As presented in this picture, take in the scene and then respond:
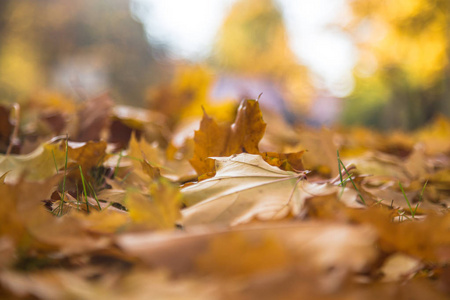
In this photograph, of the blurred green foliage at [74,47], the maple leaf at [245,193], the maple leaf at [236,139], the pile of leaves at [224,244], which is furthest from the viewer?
the blurred green foliage at [74,47]

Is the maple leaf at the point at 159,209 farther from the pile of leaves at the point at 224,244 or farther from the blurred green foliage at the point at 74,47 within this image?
the blurred green foliage at the point at 74,47

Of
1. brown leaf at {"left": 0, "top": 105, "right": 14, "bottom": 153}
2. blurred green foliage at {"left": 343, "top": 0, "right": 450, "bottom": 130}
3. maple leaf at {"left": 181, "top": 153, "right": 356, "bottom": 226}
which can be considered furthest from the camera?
blurred green foliage at {"left": 343, "top": 0, "right": 450, "bottom": 130}

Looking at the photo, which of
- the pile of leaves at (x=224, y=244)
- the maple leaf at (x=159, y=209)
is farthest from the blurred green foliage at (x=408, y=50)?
the maple leaf at (x=159, y=209)

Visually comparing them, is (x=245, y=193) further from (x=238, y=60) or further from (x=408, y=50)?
(x=238, y=60)

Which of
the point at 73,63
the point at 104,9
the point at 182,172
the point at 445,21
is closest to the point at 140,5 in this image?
the point at 104,9

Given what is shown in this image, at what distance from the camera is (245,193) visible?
18.3 inches

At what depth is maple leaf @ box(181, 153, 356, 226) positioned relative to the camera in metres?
0.43

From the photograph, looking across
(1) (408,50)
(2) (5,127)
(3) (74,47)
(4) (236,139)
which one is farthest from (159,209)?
(3) (74,47)

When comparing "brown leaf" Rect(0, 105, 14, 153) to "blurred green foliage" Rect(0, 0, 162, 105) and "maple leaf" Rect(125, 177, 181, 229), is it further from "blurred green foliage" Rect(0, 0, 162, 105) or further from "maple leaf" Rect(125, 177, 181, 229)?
"blurred green foliage" Rect(0, 0, 162, 105)

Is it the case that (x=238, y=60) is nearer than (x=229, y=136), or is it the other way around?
(x=229, y=136)

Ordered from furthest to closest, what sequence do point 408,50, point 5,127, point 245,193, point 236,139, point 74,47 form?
1. point 74,47
2. point 408,50
3. point 5,127
4. point 236,139
5. point 245,193

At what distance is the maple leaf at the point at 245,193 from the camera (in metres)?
0.43

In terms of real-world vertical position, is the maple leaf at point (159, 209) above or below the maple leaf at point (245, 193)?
above

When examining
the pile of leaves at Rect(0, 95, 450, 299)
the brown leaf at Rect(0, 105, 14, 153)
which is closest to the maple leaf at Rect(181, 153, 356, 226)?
the pile of leaves at Rect(0, 95, 450, 299)
